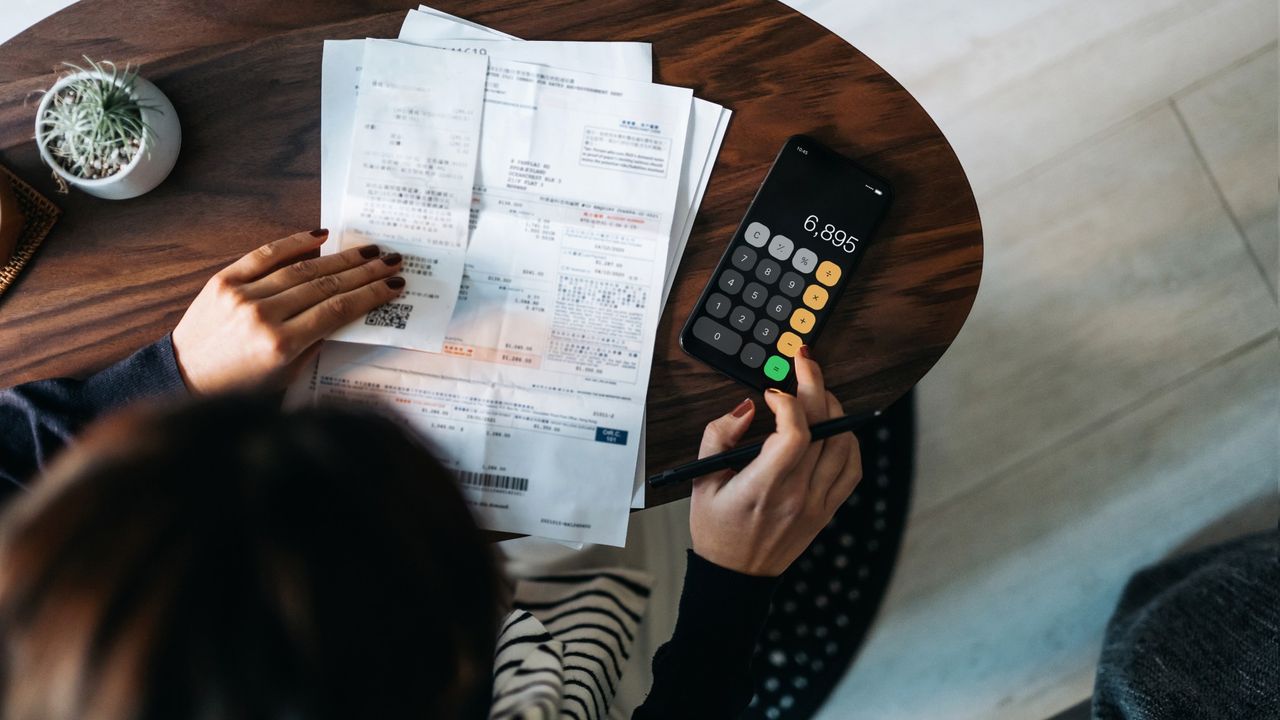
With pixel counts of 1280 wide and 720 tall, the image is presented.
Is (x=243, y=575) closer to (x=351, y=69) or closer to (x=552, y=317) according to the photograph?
(x=552, y=317)

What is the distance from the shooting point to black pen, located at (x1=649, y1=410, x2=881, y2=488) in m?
0.60

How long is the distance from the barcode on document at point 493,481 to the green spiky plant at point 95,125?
1.11 ft

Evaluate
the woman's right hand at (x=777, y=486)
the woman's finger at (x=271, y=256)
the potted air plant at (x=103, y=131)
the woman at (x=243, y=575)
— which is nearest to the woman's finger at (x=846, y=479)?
the woman's right hand at (x=777, y=486)

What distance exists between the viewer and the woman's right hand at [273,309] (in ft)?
1.92

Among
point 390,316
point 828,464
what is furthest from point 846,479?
point 390,316

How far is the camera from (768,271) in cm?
64

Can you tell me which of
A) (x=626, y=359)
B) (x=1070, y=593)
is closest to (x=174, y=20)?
(x=626, y=359)

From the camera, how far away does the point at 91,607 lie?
35 cm

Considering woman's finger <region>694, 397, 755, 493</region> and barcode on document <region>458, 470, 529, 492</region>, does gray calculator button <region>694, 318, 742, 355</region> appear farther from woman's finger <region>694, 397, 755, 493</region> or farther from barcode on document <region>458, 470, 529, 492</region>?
barcode on document <region>458, 470, 529, 492</region>

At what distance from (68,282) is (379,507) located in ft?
1.39

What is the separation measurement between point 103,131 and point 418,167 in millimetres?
217

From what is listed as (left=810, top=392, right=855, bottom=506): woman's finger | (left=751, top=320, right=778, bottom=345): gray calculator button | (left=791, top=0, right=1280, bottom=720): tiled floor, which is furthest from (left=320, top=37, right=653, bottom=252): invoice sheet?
(left=791, top=0, right=1280, bottom=720): tiled floor

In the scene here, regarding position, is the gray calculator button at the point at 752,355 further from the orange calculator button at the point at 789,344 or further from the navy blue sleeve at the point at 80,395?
the navy blue sleeve at the point at 80,395

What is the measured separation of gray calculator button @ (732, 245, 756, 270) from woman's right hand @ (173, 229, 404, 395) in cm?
26
